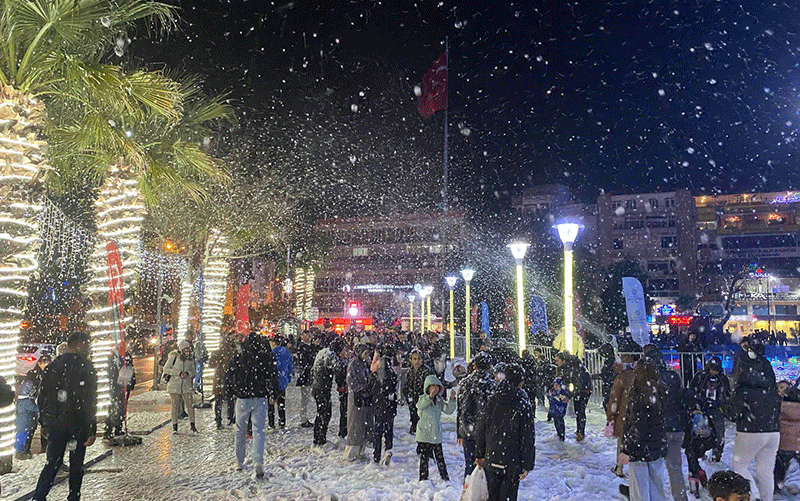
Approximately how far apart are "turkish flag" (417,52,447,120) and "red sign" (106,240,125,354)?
23173 millimetres

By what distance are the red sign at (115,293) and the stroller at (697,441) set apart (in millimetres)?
8656

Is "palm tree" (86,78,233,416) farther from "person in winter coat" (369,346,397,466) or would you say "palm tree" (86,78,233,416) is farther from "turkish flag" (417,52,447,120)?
"turkish flag" (417,52,447,120)

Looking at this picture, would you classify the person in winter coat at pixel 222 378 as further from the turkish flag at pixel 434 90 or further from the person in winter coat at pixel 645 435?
the turkish flag at pixel 434 90

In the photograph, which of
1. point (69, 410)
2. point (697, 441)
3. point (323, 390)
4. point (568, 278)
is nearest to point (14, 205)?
point (69, 410)

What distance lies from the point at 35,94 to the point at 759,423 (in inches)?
397

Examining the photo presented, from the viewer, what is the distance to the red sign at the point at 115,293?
9328 millimetres

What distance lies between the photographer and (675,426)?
570cm

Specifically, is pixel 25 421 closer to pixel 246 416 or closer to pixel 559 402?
pixel 246 416

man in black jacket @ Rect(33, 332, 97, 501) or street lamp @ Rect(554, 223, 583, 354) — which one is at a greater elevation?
street lamp @ Rect(554, 223, 583, 354)

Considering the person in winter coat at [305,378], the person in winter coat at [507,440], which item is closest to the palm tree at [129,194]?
the person in winter coat at [305,378]

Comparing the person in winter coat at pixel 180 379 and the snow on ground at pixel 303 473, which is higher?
the person in winter coat at pixel 180 379

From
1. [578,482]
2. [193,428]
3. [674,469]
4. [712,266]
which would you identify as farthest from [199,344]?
[712,266]

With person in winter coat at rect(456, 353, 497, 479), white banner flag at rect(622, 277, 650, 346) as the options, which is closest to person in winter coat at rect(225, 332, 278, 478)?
person in winter coat at rect(456, 353, 497, 479)

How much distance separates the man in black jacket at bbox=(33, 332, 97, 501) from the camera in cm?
559
